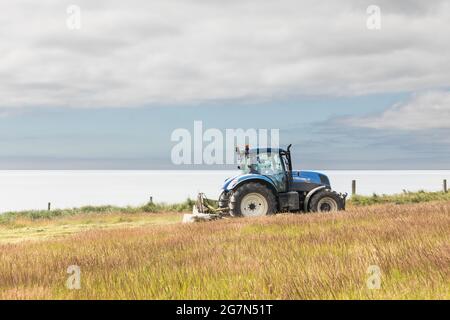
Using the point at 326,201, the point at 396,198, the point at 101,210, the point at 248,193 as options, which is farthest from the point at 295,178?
the point at 101,210

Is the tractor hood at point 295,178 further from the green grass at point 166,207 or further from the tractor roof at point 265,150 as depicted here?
the green grass at point 166,207

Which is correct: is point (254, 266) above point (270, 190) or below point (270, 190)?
below

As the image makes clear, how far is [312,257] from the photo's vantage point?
24.3 ft

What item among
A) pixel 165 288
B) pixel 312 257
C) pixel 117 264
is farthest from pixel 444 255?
pixel 117 264

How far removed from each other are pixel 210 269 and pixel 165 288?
1.06 metres

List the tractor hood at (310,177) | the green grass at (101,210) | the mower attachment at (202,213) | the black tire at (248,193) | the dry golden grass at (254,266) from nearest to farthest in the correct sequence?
the dry golden grass at (254,266), the black tire at (248,193), the mower attachment at (202,213), the tractor hood at (310,177), the green grass at (101,210)

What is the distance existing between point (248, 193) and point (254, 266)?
469 inches

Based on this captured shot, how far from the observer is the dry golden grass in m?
5.68

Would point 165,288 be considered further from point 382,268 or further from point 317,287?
point 382,268

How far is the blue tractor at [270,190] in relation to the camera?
61.7 ft

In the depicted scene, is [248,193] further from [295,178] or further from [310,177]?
[310,177]

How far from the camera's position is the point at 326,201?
1977 cm

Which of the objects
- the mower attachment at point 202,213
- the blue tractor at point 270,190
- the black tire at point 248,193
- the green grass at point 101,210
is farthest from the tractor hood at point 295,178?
the green grass at point 101,210

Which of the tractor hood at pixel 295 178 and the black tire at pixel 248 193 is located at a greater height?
the tractor hood at pixel 295 178
